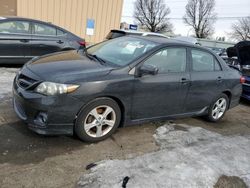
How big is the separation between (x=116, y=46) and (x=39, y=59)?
1.26 metres

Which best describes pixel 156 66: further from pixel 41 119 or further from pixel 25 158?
pixel 25 158

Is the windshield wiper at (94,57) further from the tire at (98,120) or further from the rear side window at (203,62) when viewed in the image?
the rear side window at (203,62)

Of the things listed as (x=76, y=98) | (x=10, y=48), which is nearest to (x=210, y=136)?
(x=76, y=98)

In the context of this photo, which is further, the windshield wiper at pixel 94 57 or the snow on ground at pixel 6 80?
the snow on ground at pixel 6 80

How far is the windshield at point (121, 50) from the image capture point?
4.86 meters

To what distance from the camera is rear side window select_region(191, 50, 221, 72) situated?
5547 mm

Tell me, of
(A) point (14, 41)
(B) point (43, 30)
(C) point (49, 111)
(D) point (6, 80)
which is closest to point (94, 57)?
(C) point (49, 111)

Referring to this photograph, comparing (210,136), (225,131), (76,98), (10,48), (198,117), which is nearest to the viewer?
(76,98)

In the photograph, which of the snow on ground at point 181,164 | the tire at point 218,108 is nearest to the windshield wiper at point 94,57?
the snow on ground at point 181,164

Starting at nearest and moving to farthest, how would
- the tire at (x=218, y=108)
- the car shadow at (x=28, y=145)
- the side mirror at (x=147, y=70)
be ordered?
the car shadow at (x=28, y=145) → the side mirror at (x=147, y=70) → the tire at (x=218, y=108)

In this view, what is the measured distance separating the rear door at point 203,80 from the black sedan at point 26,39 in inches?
176

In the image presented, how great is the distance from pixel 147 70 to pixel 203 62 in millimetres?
1572

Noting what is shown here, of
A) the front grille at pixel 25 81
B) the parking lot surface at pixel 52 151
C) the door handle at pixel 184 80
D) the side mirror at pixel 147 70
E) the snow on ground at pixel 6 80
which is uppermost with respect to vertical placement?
the side mirror at pixel 147 70

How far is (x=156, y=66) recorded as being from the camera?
4.92 metres
